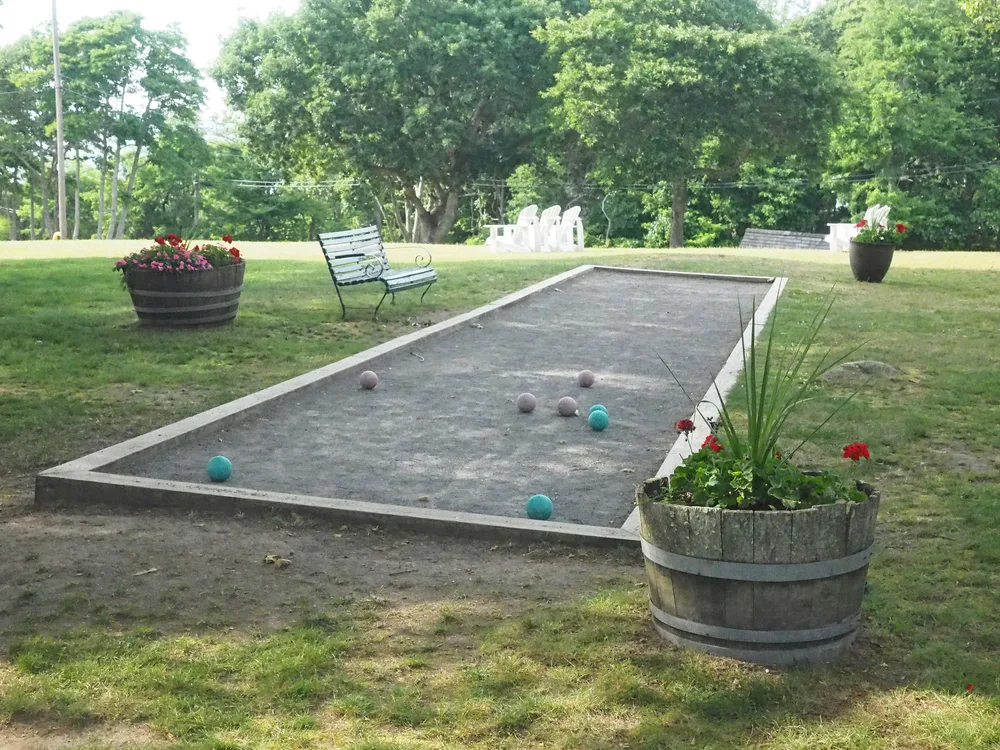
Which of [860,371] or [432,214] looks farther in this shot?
[432,214]

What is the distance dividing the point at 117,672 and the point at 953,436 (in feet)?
17.0

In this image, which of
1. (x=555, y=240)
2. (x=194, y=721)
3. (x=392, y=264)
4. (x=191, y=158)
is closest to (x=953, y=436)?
(x=194, y=721)

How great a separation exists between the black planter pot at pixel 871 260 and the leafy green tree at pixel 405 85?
2141 cm

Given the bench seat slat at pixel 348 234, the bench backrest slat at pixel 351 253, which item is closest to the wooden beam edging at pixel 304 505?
the bench backrest slat at pixel 351 253

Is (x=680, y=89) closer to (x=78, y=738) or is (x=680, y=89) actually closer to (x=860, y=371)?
(x=860, y=371)

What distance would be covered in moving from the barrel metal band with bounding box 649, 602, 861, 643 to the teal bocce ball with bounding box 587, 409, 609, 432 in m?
3.43

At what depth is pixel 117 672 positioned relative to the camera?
136 inches

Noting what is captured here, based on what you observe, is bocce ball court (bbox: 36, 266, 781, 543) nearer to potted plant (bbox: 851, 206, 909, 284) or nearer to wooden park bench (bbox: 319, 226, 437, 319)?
wooden park bench (bbox: 319, 226, 437, 319)

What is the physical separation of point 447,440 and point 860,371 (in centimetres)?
376

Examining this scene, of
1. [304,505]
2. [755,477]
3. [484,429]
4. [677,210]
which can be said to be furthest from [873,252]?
[677,210]

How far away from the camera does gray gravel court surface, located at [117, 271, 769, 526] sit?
18.8 feet

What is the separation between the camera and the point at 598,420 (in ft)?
22.9

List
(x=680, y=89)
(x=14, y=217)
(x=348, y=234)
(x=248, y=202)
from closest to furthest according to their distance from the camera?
1. (x=348, y=234)
2. (x=680, y=89)
3. (x=248, y=202)
4. (x=14, y=217)

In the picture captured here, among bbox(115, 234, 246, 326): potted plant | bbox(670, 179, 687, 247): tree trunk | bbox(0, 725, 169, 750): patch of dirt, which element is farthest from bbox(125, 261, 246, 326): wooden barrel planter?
bbox(670, 179, 687, 247): tree trunk
